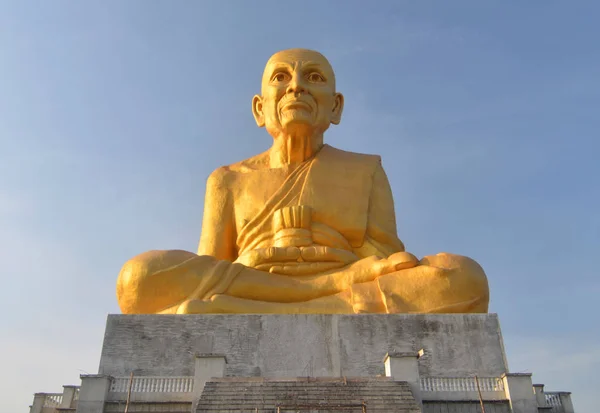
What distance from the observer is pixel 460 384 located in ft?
31.0

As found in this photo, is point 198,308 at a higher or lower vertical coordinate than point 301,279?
lower

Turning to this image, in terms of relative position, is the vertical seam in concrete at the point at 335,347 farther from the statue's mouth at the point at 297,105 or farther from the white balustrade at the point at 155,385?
the statue's mouth at the point at 297,105

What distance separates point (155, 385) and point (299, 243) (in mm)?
3733

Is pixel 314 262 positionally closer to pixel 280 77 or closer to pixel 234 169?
pixel 234 169

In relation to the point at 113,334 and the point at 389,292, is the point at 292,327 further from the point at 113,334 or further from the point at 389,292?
the point at 113,334

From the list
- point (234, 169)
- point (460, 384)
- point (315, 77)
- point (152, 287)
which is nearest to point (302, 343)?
point (460, 384)

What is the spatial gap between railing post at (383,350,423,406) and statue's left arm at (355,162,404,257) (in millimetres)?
3528

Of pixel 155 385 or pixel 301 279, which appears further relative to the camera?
pixel 301 279

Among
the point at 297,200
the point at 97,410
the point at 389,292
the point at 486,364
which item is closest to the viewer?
the point at 97,410

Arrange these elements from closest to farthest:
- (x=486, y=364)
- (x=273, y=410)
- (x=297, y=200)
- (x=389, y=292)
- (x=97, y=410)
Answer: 1. (x=273, y=410)
2. (x=97, y=410)
3. (x=486, y=364)
4. (x=389, y=292)
5. (x=297, y=200)

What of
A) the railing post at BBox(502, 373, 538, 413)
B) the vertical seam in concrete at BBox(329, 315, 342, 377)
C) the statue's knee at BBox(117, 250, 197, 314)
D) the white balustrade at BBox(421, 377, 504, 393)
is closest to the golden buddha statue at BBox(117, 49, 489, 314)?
the statue's knee at BBox(117, 250, 197, 314)

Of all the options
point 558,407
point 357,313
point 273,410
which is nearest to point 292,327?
point 357,313

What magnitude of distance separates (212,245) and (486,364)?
5.17m

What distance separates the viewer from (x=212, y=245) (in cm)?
1285
